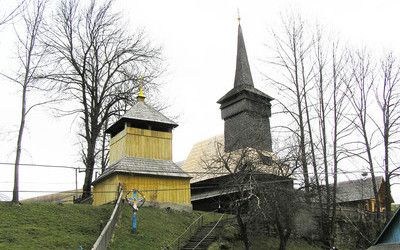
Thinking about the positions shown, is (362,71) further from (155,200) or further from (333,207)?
(155,200)

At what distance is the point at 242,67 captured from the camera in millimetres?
43062

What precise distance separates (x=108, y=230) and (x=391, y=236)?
11511 mm

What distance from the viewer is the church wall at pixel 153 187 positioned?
28828 millimetres

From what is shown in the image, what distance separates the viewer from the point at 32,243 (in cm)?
1983

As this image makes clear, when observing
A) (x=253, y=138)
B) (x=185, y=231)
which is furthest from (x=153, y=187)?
(x=253, y=138)

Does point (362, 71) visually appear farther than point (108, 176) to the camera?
Yes

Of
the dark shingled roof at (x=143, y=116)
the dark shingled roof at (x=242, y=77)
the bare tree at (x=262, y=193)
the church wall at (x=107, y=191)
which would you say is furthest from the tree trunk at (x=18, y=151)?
the dark shingled roof at (x=242, y=77)

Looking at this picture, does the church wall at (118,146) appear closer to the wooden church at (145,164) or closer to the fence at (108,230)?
the wooden church at (145,164)

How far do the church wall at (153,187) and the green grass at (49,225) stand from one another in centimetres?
199

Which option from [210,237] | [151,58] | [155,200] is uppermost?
[151,58]

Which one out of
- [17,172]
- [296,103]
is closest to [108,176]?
[17,172]

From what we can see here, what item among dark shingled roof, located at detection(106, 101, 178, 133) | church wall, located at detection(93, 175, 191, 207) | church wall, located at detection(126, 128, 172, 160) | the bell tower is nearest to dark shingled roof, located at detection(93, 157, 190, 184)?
church wall, located at detection(93, 175, 191, 207)

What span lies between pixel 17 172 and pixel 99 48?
45.9ft

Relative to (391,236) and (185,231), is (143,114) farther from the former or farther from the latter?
(391,236)
